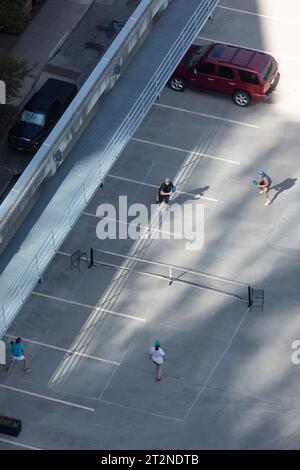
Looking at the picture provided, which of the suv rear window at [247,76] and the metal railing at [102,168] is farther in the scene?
the suv rear window at [247,76]

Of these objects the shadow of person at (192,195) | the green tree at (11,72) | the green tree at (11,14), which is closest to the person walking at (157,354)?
the shadow of person at (192,195)

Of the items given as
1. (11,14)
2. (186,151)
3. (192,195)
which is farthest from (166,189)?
(11,14)

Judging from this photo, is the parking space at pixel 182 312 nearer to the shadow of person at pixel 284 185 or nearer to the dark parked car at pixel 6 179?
the shadow of person at pixel 284 185

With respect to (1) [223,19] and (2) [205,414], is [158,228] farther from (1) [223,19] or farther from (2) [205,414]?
(1) [223,19]

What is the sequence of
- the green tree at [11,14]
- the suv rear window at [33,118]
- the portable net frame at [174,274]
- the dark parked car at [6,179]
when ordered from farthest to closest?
the green tree at [11,14]
the suv rear window at [33,118]
the dark parked car at [6,179]
the portable net frame at [174,274]

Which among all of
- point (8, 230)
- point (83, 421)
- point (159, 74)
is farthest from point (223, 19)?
point (83, 421)

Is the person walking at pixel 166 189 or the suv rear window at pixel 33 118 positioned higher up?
the suv rear window at pixel 33 118

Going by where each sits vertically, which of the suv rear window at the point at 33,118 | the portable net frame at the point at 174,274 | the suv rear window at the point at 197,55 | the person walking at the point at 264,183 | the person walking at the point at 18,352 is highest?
the suv rear window at the point at 197,55

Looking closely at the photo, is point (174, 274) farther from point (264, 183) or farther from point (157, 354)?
point (264, 183)
